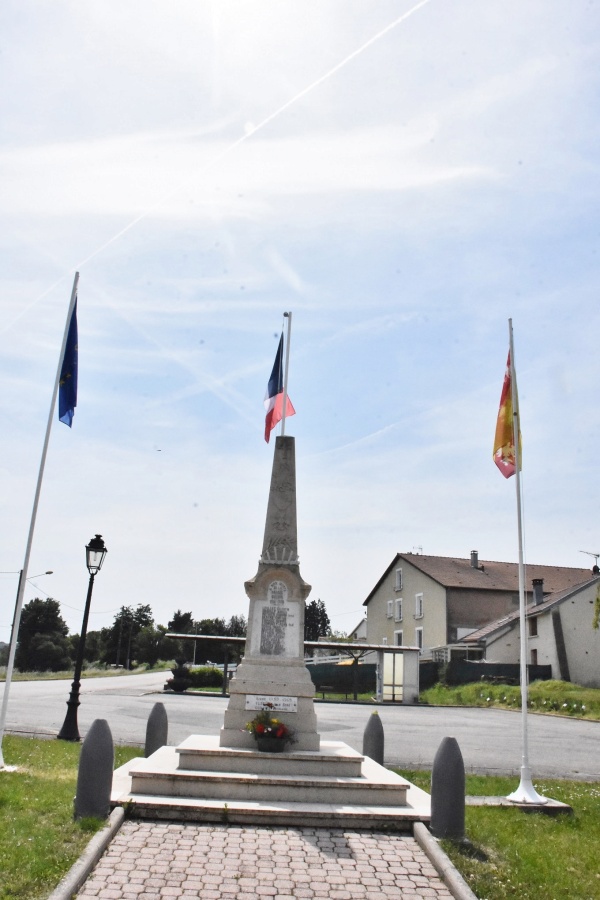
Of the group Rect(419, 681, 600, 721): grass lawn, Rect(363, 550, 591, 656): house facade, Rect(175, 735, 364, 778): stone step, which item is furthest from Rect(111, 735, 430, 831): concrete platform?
Rect(363, 550, 591, 656): house facade

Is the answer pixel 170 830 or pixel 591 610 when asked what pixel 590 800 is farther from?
pixel 591 610

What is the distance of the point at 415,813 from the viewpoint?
7695 millimetres

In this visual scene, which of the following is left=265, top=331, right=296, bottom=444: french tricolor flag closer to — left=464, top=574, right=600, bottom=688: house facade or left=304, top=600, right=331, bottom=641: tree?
left=464, top=574, right=600, bottom=688: house facade

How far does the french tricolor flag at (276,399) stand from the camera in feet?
42.0

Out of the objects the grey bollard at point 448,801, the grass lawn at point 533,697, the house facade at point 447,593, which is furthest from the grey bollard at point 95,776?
the house facade at point 447,593

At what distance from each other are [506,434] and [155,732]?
6.97 m

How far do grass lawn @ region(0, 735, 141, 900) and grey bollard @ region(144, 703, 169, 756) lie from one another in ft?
3.55

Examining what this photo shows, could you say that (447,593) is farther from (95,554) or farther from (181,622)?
(181,622)

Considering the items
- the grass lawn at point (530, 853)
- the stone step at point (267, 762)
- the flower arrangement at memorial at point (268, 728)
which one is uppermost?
the flower arrangement at memorial at point (268, 728)

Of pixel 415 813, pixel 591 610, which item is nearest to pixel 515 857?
pixel 415 813

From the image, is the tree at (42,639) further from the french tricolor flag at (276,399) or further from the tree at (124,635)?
the french tricolor flag at (276,399)

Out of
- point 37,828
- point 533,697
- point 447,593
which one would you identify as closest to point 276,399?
point 37,828

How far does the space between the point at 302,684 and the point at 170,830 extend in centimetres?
384

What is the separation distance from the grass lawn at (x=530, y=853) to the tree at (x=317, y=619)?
92648mm
